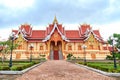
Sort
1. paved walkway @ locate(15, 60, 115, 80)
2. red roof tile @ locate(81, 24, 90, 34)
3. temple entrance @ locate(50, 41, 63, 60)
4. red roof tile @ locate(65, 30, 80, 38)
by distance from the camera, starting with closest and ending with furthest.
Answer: paved walkway @ locate(15, 60, 115, 80)
temple entrance @ locate(50, 41, 63, 60)
red roof tile @ locate(65, 30, 80, 38)
red roof tile @ locate(81, 24, 90, 34)

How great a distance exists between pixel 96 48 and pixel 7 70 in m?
30.8

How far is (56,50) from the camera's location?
3738cm

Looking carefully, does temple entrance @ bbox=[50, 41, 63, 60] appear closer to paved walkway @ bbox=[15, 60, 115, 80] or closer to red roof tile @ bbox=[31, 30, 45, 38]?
red roof tile @ bbox=[31, 30, 45, 38]

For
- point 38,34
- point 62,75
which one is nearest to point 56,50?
point 38,34

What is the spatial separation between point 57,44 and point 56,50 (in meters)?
1.57

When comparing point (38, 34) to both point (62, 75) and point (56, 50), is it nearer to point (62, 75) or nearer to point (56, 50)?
point (56, 50)

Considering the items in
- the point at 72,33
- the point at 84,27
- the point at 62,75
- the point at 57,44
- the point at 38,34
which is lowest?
the point at 62,75

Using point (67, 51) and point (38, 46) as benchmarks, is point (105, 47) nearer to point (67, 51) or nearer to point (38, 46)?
point (67, 51)

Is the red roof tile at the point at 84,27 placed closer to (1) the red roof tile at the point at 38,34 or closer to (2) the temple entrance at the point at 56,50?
(2) the temple entrance at the point at 56,50

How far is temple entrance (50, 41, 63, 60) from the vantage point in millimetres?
35994

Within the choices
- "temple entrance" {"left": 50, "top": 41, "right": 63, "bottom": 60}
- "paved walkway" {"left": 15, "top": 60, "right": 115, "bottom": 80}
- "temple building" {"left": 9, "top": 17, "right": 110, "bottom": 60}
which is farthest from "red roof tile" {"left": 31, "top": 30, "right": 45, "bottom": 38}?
"paved walkway" {"left": 15, "top": 60, "right": 115, "bottom": 80}

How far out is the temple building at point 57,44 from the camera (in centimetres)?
3659

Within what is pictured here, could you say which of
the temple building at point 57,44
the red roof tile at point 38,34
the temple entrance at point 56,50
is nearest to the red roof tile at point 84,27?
the temple building at point 57,44

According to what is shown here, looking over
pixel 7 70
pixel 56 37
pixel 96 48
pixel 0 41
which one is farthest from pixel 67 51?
pixel 7 70
